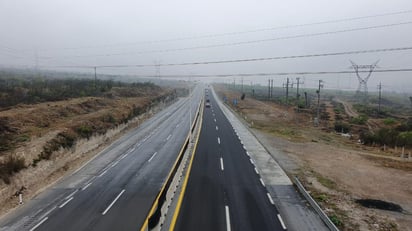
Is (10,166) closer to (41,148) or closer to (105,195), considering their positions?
(41,148)

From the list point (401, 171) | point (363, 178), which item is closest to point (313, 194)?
point (363, 178)

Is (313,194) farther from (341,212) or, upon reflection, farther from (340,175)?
(340,175)

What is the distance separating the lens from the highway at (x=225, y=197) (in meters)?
16.1

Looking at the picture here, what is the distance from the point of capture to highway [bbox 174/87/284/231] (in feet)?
52.7

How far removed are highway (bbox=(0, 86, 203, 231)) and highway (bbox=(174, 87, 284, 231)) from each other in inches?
102

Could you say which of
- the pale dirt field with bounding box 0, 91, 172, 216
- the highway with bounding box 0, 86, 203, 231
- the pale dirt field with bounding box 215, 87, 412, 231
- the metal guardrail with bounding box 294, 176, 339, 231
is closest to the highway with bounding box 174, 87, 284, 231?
the metal guardrail with bounding box 294, 176, 339, 231

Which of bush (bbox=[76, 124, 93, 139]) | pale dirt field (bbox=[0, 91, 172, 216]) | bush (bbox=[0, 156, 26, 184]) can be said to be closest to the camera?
bush (bbox=[0, 156, 26, 184])

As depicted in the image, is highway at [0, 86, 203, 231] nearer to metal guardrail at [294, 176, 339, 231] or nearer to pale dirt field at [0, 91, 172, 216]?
pale dirt field at [0, 91, 172, 216]

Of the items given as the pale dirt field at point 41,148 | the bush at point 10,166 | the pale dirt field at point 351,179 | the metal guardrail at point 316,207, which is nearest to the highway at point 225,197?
the metal guardrail at point 316,207

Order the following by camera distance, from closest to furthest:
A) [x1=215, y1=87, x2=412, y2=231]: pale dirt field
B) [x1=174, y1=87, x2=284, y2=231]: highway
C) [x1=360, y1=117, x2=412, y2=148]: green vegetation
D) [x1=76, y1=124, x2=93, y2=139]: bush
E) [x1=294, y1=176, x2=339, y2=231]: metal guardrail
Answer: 1. [x1=294, y1=176, x2=339, y2=231]: metal guardrail
2. [x1=174, y1=87, x2=284, y2=231]: highway
3. [x1=215, y1=87, x2=412, y2=231]: pale dirt field
4. [x1=76, y1=124, x2=93, y2=139]: bush
5. [x1=360, y1=117, x2=412, y2=148]: green vegetation

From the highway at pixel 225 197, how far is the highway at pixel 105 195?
8.49 feet

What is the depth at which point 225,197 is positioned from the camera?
65.5 ft

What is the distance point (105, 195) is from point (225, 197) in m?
8.09

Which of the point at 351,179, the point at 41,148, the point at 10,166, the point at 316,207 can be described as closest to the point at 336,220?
the point at 316,207
